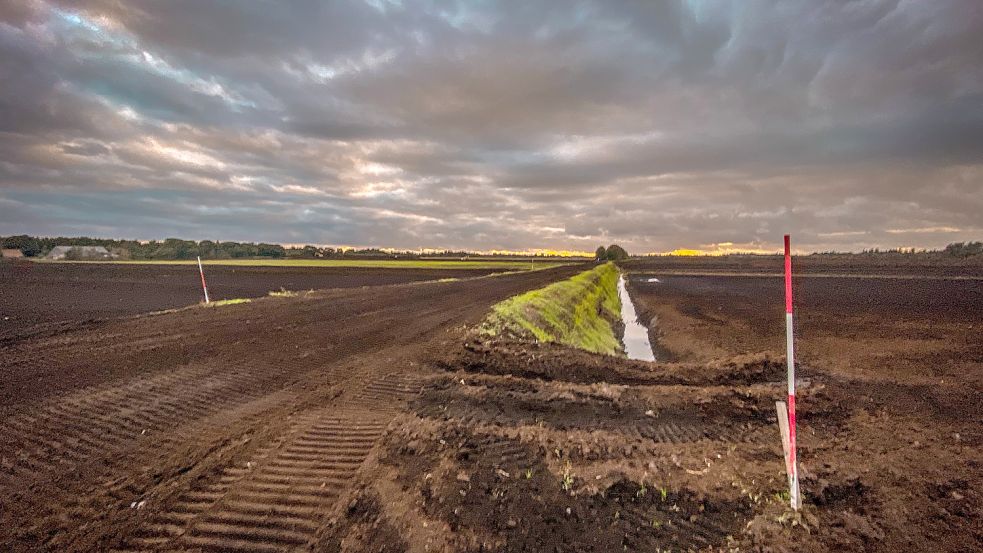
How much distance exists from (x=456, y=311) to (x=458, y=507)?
534 inches

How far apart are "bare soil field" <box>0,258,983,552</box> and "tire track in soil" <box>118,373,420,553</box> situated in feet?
0.07

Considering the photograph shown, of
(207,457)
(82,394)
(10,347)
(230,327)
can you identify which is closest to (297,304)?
(230,327)

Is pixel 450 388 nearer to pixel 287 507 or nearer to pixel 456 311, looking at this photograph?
A: pixel 287 507

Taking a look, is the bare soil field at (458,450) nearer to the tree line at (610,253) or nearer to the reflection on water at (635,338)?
the reflection on water at (635,338)

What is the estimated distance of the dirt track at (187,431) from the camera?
387 cm

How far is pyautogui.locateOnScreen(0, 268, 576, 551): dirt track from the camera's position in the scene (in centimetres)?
387

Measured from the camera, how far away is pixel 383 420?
20.5 feet

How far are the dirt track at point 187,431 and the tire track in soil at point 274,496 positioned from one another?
0.6 inches

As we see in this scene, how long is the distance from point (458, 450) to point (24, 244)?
13355 centimetres

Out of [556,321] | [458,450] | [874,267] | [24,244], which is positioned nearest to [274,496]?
[458,450]

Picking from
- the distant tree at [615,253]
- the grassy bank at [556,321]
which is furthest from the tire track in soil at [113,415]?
the distant tree at [615,253]

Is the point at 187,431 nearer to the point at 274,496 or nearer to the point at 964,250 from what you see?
the point at 274,496

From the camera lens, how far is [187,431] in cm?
586

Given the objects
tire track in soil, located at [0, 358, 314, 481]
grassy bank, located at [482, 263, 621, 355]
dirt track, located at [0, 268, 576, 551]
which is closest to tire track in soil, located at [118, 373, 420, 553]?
dirt track, located at [0, 268, 576, 551]
